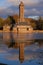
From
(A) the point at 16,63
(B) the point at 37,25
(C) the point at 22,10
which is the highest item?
(A) the point at 16,63

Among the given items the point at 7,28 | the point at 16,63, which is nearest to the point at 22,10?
the point at 7,28

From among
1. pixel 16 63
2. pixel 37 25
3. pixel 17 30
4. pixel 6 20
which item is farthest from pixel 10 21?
pixel 16 63

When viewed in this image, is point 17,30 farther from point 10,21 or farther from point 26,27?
point 10,21

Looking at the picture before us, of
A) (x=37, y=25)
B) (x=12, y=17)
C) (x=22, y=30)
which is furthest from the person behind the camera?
(x=12, y=17)

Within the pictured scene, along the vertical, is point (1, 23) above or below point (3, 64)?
below

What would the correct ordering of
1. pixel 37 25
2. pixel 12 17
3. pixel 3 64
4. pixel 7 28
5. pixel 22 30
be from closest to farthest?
pixel 3 64 → pixel 22 30 → pixel 7 28 → pixel 37 25 → pixel 12 17

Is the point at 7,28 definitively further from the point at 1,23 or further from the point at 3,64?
the point at 3,64

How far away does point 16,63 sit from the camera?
36.6 ft

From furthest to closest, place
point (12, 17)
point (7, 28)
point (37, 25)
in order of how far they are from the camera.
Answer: point (12, 17)
point (37, 25)
point (7, 28)

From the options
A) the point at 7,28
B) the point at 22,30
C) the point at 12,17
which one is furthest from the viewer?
the point at 12,17

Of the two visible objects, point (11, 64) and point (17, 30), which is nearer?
point (11, 64)

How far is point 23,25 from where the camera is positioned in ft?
292

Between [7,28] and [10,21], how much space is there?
2345 cm

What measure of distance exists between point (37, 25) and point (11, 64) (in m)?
103
